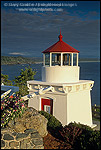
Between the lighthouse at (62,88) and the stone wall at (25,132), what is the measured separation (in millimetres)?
3905

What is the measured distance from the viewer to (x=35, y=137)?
27.0 ft

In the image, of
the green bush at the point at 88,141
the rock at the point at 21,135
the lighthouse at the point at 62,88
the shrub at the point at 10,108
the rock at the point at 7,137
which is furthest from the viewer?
the lighthouse at the point at 62,88

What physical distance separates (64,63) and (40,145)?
8.00 meters

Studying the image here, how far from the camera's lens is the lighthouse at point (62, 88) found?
13.7m

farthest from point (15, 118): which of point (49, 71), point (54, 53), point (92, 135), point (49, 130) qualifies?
point (54, 53)

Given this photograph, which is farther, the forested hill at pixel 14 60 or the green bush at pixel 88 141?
the forested hill at pixel 14 60

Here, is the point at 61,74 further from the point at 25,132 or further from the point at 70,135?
the point at 25,132

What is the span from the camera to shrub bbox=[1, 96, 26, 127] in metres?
8.81

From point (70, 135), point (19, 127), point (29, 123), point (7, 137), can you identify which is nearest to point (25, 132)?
point (19, 127)

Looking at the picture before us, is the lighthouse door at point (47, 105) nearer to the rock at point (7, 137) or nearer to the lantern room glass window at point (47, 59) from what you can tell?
the lantern room glass window at point (47, 59)

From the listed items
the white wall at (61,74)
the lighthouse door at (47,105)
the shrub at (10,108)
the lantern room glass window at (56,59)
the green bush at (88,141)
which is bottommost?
the green bush at (88,141)

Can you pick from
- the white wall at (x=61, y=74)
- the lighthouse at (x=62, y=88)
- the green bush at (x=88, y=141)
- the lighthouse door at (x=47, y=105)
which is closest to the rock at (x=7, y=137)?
the green bush at (x=88, y=141)

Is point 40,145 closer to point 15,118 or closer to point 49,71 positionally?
point 15,118

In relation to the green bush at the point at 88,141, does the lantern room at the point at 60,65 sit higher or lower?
higher
